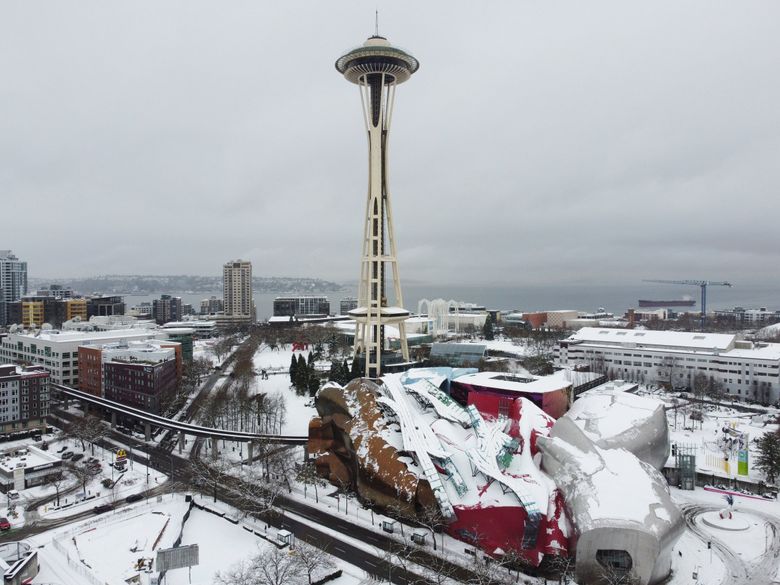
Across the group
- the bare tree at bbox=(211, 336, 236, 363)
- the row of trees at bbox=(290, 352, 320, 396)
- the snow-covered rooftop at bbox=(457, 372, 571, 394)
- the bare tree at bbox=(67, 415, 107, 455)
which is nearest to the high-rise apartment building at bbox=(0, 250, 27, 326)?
the bare tree at bbox=(211, 336, 236, 363)

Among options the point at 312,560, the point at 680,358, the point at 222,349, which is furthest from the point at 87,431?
the point at 680,358

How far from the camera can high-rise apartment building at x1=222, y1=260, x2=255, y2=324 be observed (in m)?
153

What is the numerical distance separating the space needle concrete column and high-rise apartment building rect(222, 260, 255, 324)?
101318 mm

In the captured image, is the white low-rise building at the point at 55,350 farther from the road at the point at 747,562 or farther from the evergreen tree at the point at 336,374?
the road at the point at 747,562

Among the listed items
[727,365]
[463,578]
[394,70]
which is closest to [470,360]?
[727,365]

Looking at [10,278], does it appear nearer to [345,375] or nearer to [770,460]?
[345,375]

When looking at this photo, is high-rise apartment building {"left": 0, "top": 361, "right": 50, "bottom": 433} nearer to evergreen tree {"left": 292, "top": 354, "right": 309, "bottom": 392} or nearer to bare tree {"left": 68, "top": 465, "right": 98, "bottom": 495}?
bare tree {"left": 68, "top": 465, "right": 98, "bottom": 495}

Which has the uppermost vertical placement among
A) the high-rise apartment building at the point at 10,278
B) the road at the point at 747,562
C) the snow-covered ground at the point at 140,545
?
the high-rise apartment building at the point at 10,278

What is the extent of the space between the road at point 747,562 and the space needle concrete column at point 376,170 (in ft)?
108

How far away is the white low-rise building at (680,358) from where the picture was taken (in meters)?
63.5

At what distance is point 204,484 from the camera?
113ft

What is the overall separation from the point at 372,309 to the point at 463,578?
116 feet

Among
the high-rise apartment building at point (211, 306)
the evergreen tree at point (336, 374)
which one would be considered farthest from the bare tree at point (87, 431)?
the high-rise apartment building at point (211, 306)

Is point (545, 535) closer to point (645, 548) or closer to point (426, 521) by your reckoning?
point (645, 548)
